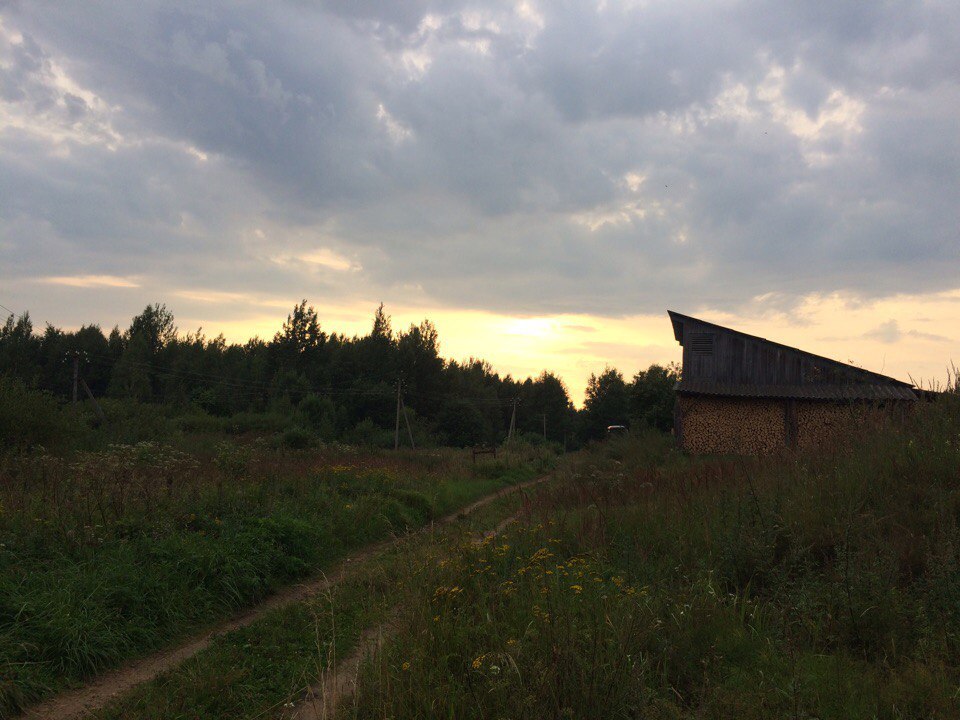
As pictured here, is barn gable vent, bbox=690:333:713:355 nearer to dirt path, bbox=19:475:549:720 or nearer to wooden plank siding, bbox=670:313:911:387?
wooden plank siding, bbox=670:313:911:387

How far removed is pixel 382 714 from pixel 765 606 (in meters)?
3.17

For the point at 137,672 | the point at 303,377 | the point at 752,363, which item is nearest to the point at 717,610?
the point at 137,672

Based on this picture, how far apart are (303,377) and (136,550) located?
61765mm

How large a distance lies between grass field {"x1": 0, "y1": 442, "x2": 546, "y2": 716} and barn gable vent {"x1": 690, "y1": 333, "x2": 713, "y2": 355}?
1529 cm

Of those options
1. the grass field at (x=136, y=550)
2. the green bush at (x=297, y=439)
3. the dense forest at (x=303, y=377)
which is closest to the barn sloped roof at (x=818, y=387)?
the grass field at (x=136, y=550)

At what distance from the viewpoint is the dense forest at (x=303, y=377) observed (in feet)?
209

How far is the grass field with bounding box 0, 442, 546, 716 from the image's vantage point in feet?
16.9

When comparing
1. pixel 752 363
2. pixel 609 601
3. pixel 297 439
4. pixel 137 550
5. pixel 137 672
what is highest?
pixel 752 363

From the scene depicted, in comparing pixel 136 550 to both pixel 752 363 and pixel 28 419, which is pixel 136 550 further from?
pixel 752 363

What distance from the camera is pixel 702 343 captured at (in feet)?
78.0

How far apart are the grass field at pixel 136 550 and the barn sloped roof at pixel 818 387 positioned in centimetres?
1465

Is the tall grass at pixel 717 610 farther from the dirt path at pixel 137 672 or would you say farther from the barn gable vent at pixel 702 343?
the barn gable vent at pixel 702 343

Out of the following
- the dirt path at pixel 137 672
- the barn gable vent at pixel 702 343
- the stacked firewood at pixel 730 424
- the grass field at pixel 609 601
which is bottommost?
the dirt path at pixel 137 672

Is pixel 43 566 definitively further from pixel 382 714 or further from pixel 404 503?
pixel 404 503
